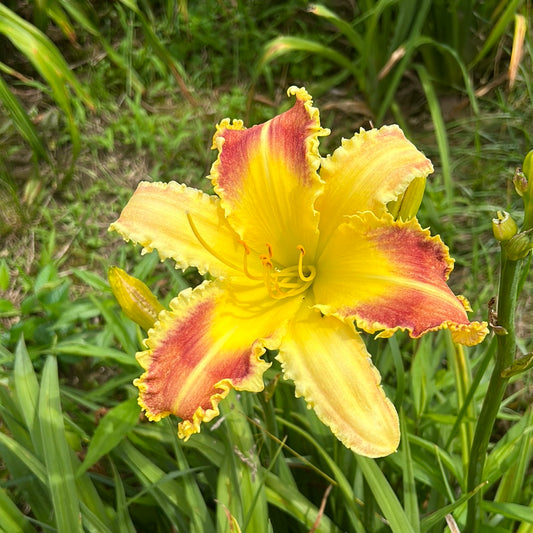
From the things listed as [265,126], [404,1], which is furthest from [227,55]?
[265,126]

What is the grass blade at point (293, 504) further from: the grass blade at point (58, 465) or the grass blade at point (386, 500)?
the grass blade at point (58, 465)

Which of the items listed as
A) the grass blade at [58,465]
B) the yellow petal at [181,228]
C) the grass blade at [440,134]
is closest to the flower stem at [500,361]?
the yellow petal at [181,228]

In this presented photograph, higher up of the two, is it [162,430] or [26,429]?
[26,429]

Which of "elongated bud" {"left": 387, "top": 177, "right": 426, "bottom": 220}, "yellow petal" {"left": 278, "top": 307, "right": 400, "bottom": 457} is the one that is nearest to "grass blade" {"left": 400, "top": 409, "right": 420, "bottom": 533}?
"yellow petal" {"left": 278, "top": 307, "right": 400, "bottom": 457}

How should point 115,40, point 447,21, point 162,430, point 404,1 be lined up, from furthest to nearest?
point 115,40, point 447,21, point 404,1, point 162,430

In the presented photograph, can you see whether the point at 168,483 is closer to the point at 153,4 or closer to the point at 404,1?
the point at 404,1

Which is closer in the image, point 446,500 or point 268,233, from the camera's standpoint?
point 268,233

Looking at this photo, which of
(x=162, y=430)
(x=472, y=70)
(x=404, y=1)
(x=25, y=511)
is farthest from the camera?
(x=472, y=70)

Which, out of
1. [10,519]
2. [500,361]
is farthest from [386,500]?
[10,519]
